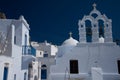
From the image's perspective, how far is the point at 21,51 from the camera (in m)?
19.6

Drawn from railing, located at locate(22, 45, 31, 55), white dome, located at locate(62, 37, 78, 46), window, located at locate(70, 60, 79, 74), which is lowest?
window, located at locate(70, 60, 79, 74)

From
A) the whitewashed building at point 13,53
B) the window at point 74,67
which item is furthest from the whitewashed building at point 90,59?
the whitewashed building at point 13,53

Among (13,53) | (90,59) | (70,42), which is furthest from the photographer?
(70,42)

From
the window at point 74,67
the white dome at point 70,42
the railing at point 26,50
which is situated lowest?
the window at point 74,67

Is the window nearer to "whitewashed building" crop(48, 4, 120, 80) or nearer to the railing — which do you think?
"whitewashed building" crop(48, 4, 120, 80)

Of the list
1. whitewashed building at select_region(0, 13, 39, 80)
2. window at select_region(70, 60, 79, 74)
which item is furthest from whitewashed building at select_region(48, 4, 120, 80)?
whitewashed building at select_region(0, 13, 39, 80)

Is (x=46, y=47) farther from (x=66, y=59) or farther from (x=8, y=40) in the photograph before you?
(x=8, y=40)

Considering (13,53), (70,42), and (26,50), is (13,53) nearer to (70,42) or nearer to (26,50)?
(26,50)

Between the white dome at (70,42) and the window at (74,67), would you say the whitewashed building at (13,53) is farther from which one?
the white dome at (70,42)

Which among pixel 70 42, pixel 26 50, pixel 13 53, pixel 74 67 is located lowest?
→ pixel 74 67

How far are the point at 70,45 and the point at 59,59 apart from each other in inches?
186

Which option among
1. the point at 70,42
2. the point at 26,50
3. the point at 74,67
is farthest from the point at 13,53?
the point at 70,42

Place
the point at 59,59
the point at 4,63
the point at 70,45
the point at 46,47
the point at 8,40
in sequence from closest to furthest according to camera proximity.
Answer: the point at 4,63, the point at 8,40, the point at 59,59, the point at 70,45, the point at 46,47

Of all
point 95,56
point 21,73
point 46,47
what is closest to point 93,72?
point 95,56
